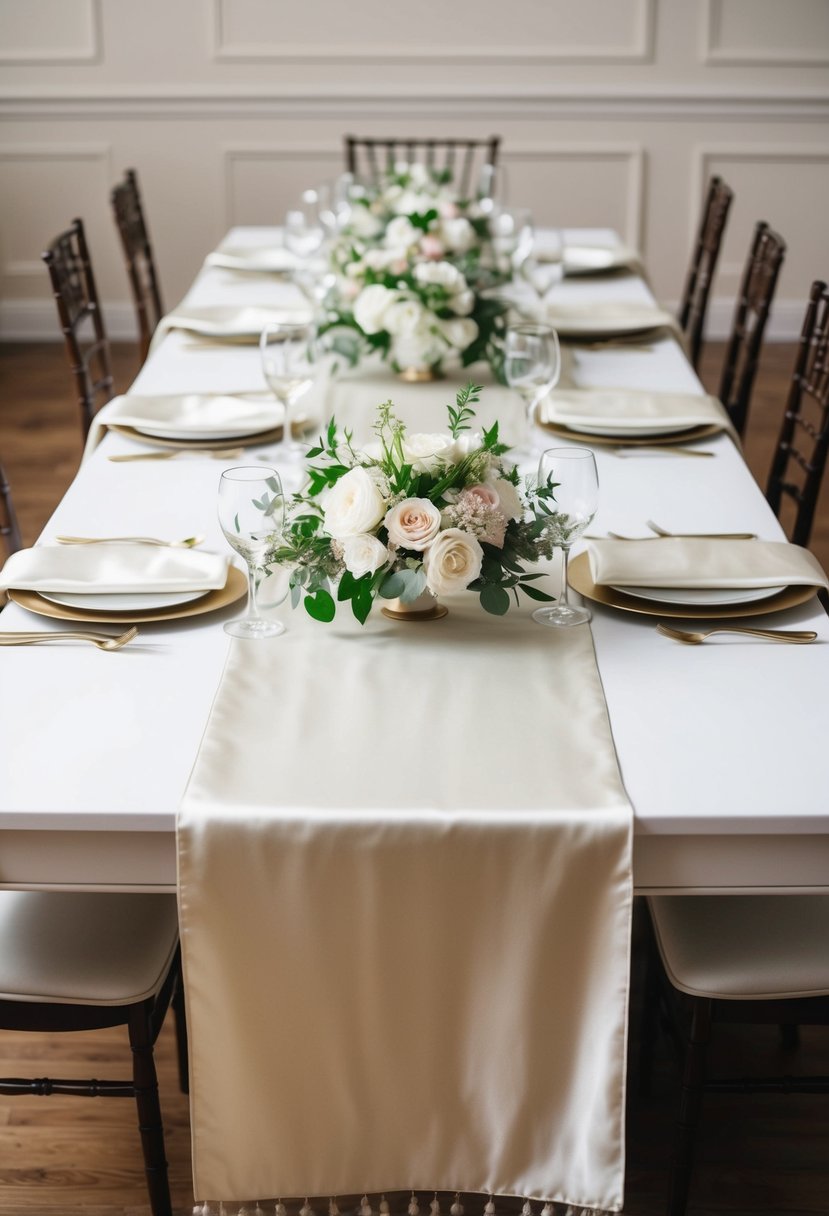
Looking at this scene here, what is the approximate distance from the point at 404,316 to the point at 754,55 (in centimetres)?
366

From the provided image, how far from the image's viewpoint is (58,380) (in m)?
5.16

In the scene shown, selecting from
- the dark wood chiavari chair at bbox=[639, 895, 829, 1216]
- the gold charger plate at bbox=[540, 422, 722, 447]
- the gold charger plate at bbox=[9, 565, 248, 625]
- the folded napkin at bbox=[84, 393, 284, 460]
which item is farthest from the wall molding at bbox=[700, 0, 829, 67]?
the dark wood chiavari chair at bbox=[639, 895, 829, 1216]

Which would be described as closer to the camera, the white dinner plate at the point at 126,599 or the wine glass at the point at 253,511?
the wine glass at the point at 253,511

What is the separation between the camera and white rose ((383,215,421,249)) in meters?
2.54

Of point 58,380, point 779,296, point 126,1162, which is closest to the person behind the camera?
point 126,1162

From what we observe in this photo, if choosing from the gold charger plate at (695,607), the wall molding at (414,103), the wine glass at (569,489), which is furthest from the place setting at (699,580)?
the wall molding at (414,103)

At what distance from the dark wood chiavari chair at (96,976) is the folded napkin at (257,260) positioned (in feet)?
7.12

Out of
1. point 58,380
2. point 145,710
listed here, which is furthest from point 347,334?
point 58,380

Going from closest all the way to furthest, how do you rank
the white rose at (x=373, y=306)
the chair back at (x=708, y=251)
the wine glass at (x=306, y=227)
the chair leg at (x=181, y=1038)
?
1. the chair leg at (x=181, y=1038)
2. the white rose at (x=373, y=306)
3. the wine glass at (x=306, y=227)
4. the chair back at (x=708, y=251)

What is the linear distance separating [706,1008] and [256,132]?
189 inches

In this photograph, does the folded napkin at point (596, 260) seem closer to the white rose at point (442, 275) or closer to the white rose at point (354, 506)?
the white rose at point (442, 275)

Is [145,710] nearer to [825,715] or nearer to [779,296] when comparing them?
[825,715]

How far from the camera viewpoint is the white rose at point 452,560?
4.60 feet

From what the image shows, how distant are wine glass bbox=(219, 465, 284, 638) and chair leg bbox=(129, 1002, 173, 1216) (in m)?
0.51
